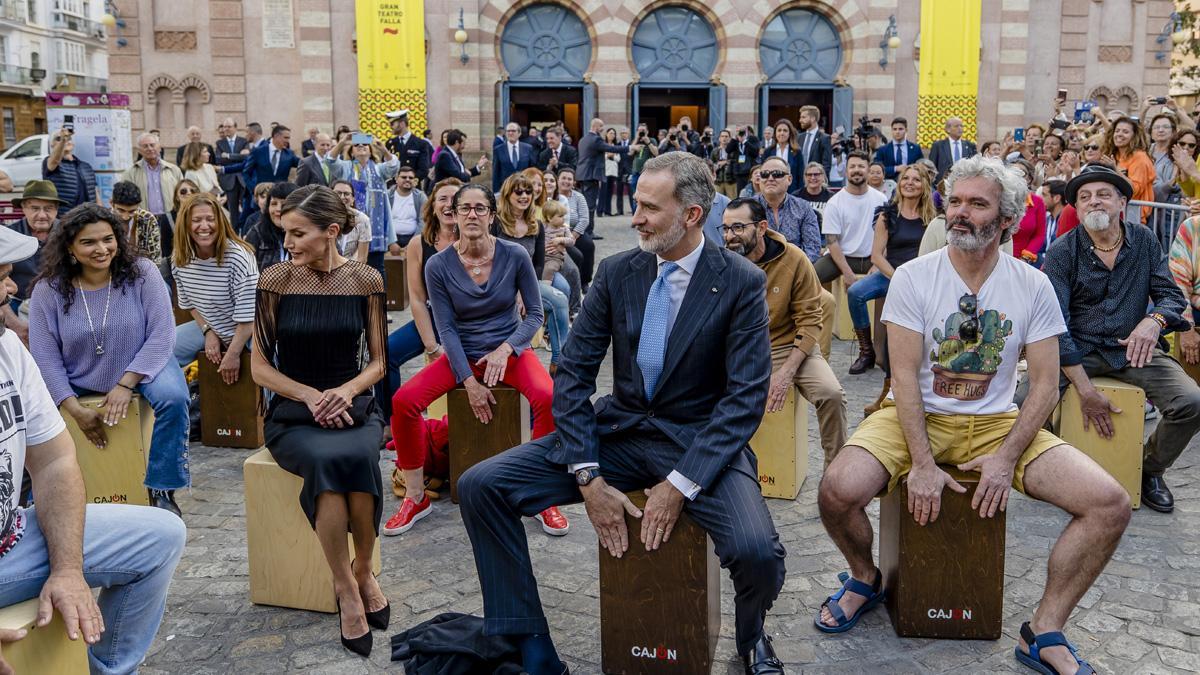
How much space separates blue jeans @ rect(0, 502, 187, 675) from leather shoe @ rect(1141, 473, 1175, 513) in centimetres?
465

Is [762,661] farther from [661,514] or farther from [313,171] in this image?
[313,171]

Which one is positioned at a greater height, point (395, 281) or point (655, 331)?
point (655, 331)

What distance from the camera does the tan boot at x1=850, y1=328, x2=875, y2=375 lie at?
855 cm

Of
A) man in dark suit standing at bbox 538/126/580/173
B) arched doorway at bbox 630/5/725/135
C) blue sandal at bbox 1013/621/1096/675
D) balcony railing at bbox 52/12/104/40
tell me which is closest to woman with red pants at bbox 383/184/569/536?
blue sandal at bbox 1013/621/1096/675

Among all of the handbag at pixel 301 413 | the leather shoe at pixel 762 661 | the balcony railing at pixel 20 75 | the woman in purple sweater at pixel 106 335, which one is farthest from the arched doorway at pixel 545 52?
the balcony railing at pixel 20 75

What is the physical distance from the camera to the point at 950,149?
16.6 metres

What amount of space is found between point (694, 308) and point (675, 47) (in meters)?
20.8

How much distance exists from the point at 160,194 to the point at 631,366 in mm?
9628

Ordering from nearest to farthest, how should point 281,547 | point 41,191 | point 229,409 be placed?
1. point 281,547
2. point 229,409
3. point 41,191

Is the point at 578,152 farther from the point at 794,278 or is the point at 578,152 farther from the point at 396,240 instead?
the point at 794,278

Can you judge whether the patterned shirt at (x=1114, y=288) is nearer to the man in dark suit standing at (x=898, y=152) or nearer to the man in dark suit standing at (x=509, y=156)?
the man in dark suit standing at (x=898, y=152)

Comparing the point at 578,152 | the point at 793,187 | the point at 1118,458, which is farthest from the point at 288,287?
the point at 578,152

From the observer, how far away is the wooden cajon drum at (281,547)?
4305 mm

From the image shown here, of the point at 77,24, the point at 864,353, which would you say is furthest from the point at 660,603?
the point at 77,24
